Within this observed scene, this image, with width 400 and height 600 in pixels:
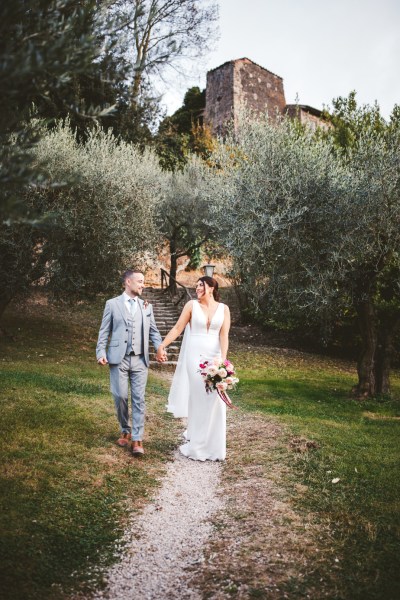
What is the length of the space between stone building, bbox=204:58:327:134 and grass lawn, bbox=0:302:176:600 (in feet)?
94.4

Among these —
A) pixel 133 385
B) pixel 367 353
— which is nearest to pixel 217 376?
pixel 133 385

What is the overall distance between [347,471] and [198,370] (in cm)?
243

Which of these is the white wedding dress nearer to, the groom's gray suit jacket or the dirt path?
the dirt path

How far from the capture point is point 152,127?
24625mm

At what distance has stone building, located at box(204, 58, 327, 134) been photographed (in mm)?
34531

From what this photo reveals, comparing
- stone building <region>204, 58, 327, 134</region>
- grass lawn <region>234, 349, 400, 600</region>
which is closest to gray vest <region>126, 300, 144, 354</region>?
grass lawn <region>234, 349, 400, 600</region>

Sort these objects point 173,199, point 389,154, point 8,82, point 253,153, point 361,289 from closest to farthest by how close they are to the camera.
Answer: point 8,82 → point 389,154 → point 361,289 → point 253,153 → point 173,199

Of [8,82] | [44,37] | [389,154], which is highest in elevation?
[389,154]

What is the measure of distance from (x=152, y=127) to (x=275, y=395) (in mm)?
17735

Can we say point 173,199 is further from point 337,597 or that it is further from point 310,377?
point 337,597

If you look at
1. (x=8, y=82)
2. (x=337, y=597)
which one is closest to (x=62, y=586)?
(x=337, y=597)

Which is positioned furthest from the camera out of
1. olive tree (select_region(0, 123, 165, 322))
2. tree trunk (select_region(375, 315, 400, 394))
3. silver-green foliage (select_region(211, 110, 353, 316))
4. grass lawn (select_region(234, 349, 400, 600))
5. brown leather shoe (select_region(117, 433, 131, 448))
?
olive tree (select_region(0, 123, 165, 322))

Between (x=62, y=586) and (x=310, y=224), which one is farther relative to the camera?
(x=310, y=224)

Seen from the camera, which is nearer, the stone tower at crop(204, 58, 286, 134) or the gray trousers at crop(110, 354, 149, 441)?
the gray trousers at crop(110, 354, 149, 441)
